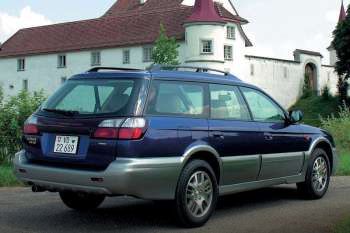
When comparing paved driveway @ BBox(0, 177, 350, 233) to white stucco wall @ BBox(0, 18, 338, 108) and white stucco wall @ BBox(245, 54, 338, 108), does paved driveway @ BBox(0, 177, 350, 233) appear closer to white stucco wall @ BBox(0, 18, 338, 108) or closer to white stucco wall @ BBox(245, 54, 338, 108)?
white stucco wall @ BBox(0, 18, 338, 108)

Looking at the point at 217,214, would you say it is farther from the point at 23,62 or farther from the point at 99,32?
the point at 23,62

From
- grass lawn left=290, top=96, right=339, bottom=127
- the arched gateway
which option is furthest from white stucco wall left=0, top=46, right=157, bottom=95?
the arched gateway

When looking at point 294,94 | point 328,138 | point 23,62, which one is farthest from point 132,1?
point 328,138

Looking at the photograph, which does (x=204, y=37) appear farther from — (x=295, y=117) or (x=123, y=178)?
(x=123, y=178)

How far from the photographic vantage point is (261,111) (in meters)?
8.28

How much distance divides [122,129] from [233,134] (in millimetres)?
1696

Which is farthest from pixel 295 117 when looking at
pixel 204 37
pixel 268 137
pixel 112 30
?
pixel 112 30

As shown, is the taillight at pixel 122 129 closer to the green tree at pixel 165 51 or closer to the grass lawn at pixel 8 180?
the grass lawn at pixel 8 180


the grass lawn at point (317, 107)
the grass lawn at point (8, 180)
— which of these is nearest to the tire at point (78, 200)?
the grass lawn at point (8, 180)

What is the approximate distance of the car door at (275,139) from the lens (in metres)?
8.08

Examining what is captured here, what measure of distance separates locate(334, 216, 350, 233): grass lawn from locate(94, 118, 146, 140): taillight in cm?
222

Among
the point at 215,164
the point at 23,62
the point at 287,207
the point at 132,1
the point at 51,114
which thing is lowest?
the point at 287,207

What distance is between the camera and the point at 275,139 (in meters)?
8.27

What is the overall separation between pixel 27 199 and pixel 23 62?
224 ft
